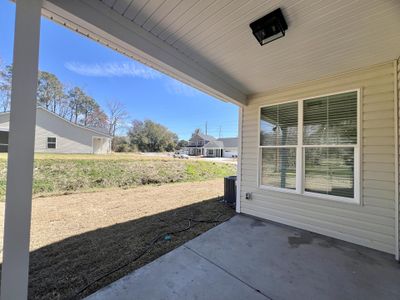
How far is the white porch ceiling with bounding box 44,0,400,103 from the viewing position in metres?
1.68

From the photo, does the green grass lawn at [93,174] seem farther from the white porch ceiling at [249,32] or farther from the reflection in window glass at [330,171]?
the reflection in window glass at [330,171]

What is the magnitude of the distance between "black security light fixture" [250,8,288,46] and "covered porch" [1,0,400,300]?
54 mm

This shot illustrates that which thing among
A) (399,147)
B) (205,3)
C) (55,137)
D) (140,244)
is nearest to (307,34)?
(205,3)

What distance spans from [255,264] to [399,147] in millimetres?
2499

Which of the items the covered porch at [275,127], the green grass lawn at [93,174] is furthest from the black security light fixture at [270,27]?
the green grass lawn at [93,174]

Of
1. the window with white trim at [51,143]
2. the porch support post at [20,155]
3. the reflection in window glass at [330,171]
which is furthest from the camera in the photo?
the window with white trim at [51,143]

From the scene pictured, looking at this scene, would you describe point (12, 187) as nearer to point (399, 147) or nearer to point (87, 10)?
point (87, 10)

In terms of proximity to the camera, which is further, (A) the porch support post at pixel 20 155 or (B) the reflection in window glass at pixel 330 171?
(B) the reflection in window glass at pixel 330 171

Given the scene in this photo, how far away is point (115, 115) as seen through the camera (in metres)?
24.7

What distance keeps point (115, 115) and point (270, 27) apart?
26.1 m

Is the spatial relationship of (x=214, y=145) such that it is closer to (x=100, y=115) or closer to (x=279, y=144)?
(x=100, y=115)

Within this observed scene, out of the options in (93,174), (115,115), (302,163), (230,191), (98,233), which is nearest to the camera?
(98,233)

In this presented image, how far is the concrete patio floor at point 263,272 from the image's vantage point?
1.77m

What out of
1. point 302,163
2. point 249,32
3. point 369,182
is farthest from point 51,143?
point 369,182
